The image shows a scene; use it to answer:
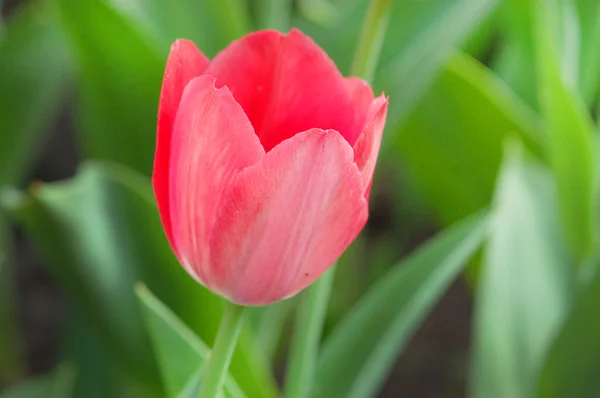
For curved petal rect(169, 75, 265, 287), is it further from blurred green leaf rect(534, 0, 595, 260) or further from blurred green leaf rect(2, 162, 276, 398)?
blurred green leaf rect(534, 0, 595, 260)

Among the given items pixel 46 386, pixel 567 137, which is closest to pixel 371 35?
pixel 567 137

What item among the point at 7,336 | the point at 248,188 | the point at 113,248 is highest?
the point at 248,188

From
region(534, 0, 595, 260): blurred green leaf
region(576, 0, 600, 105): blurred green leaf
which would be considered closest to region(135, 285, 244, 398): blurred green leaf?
region(534, 0, 595, 260): blurred green leaf

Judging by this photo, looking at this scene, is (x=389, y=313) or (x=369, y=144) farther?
(x=389, y=313)

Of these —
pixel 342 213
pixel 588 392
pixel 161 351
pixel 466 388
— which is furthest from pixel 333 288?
pixel 342 213

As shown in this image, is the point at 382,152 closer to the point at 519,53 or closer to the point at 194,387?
the point at 519,53
